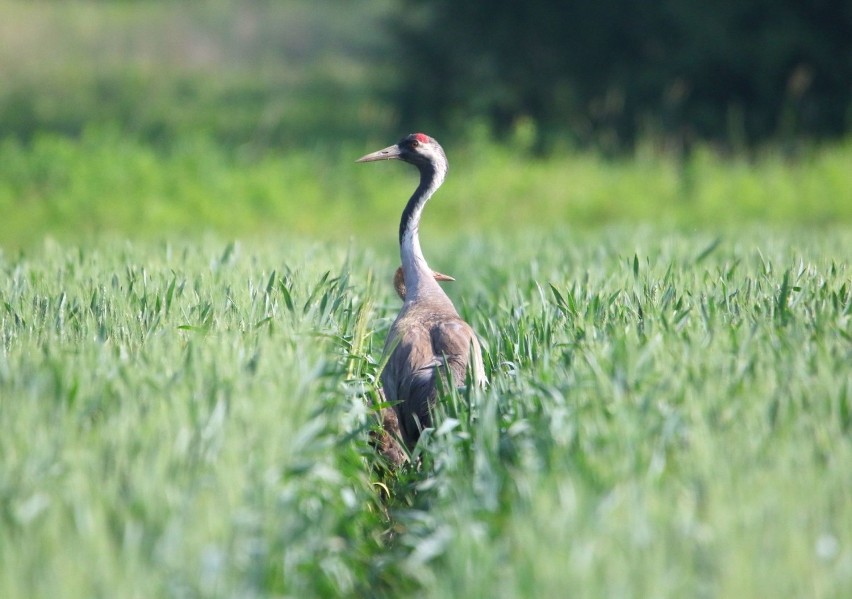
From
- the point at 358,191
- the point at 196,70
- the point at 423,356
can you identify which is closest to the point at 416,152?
the point at 423,356

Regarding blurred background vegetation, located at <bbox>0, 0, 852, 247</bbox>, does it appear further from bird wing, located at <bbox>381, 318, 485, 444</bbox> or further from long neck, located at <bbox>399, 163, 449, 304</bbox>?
bird wing, located at <bbox>381, 318, 485, 444</bbox>

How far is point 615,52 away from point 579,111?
1471 mm

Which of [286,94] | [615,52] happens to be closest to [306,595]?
[615,52]

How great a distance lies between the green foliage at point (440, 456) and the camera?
104 inches

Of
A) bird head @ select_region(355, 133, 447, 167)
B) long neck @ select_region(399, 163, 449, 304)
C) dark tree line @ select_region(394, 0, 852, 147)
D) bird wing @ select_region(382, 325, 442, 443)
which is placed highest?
dark tree line @ select_region(394, 0, 852, 147)

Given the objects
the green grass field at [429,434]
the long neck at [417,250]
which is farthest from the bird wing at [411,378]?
the long neck at [417,250]

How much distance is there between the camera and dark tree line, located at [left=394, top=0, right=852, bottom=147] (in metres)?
19.1

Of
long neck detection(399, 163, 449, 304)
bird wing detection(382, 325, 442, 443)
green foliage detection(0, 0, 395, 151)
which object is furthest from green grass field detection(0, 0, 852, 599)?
green foliage detection(0, 0, 395, 151)

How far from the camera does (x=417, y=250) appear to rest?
18.5 feet

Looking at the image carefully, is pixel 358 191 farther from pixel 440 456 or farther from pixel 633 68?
pixel 440 456

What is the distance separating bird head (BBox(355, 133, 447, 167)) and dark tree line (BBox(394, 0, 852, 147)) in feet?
42.4

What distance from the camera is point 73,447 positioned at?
309cm

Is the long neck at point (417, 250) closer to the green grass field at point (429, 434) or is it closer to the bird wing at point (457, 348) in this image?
the green grass field at point (429, 434)

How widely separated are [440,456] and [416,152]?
2658 millimetres
